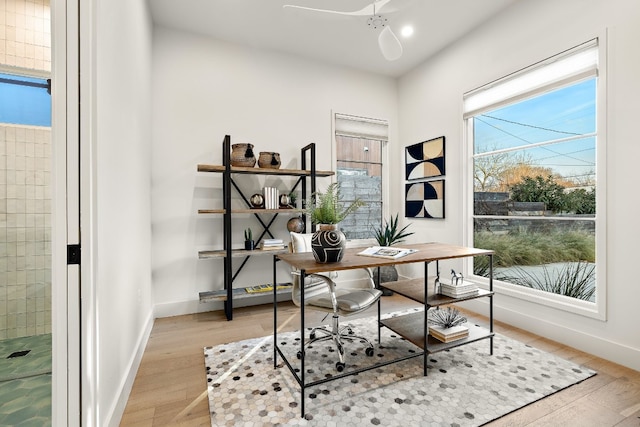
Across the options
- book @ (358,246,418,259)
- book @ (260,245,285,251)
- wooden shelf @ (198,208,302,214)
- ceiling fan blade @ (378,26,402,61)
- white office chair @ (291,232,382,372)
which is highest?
ceiling fan blade @ (378,26,402,61)

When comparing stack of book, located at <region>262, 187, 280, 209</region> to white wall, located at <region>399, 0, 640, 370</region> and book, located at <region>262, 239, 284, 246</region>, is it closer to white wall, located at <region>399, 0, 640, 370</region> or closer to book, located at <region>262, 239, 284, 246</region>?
book, located at <region>262, 239, 284, 246</region>

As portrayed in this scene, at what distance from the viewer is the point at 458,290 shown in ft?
7.26

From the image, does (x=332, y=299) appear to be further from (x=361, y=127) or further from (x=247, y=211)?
(x=361, y=127)

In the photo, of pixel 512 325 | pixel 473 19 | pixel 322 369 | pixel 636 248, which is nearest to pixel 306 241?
pixel 322 369

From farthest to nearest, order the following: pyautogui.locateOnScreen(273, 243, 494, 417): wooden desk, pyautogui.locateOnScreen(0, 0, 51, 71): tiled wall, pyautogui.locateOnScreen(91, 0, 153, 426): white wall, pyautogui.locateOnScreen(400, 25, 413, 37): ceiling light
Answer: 1. pyautogui.locateOnScreen(400, 25, 413, 37): ceiling light
2. pyautogui.locateOnScreen(273, 243, 494, 417): wooden desk
3. pyautogui.locateOnScreen(91, 0, 153, 426): white wall
4. pyautogui.locateOnScreen(0, 0, 51, 71): tiled wall

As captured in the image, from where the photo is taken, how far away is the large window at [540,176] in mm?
2529

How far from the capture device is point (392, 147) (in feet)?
14.8

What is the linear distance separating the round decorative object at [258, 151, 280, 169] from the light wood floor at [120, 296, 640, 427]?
5.57ft

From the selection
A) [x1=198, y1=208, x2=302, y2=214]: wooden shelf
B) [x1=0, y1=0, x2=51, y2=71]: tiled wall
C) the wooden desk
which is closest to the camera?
[x1=0, y1=0, x2=51, y2=71]: tiled wall

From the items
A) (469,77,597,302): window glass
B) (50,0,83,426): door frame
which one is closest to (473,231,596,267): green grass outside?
(469,77,597,302): window glass

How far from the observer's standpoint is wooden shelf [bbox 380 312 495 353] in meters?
2.14

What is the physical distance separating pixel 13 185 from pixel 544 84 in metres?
3.70

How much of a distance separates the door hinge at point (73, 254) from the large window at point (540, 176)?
11.1 ft

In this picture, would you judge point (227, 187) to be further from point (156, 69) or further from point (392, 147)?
point (392, 147)
